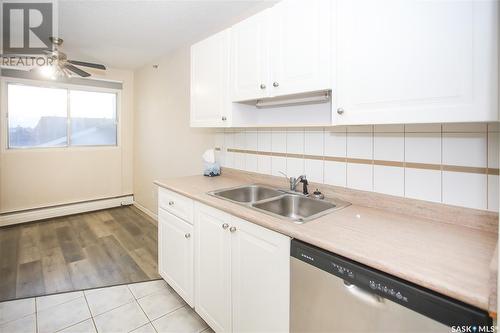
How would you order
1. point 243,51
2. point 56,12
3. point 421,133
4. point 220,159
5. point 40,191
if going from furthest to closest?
1. point 40,191
2. point 220,159
3. point 56,12
4. point 243,51
5. point 421,133

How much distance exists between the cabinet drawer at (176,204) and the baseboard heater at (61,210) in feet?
9.20

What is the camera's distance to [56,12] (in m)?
2.32

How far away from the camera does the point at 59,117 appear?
4.03 metres

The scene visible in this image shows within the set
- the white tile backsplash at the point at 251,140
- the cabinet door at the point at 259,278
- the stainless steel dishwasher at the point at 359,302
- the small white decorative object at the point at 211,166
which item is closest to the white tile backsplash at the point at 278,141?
the white tile backsplash at the point at 251,140

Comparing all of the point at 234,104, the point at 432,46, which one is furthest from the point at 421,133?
the point at 234,104

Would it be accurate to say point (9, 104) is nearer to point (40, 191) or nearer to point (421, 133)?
point (40, 191)

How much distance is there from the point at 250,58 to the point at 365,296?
1.49m

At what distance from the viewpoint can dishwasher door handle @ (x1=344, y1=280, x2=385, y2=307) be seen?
2.92ft

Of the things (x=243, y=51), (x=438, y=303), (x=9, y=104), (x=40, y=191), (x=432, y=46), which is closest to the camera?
(x=438, y=303)

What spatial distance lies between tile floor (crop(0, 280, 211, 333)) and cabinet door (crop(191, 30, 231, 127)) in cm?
144

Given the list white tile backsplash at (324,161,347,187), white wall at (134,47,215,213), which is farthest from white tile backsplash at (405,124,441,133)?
white wall at (134,47,215,213)

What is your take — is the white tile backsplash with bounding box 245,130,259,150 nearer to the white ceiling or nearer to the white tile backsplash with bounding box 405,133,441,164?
the white ceiling

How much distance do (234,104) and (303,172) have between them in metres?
0.71

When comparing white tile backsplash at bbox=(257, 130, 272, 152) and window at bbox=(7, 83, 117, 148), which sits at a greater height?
window at bbox=(7, 83, 117, 148)
